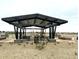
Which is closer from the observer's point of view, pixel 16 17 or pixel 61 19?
pixel 16 17

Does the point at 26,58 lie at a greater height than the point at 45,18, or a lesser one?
lesser

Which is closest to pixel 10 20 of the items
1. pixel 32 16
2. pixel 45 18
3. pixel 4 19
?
pixel 4 19

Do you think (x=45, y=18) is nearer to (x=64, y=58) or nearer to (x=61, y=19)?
Answer: (x=61, y=19)

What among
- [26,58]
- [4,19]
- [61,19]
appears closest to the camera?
[26,58]

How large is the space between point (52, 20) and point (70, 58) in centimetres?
1625

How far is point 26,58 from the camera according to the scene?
11.4m

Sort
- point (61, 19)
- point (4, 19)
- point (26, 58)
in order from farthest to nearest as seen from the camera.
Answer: point (61, 19) < point (4, 19) < point (26, 58)

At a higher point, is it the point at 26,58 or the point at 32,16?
the point at 32,16

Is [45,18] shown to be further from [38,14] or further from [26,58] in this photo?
[26,58]

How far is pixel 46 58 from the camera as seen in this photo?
37.5 ft

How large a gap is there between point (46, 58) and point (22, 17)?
15.6 m

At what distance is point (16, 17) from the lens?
2636cm

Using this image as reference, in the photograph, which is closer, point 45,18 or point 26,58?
point 26,58

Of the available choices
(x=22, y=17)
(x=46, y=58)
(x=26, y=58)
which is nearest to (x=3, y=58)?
(x=26, y=58)
